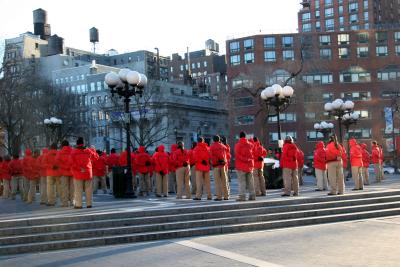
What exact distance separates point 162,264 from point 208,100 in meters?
87.1

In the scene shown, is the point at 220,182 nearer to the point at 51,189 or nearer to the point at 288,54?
the point at 51,189

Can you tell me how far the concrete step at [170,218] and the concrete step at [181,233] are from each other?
57cm

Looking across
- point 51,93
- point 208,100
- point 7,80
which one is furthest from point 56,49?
point 7,80

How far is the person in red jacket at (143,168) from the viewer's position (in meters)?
20.7

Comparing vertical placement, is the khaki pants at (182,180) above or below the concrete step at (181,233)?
above

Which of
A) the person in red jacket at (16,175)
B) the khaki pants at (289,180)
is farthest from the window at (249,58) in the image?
the khaki pants at (289,180)

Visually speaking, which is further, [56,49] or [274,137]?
[56,49]

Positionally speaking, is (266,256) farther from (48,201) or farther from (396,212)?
(48,201)

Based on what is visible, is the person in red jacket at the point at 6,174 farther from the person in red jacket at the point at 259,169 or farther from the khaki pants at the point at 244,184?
the khaki pants at the point at 244,184

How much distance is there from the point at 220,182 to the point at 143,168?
15.6 ft

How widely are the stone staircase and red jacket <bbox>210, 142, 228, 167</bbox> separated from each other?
82.0 inches

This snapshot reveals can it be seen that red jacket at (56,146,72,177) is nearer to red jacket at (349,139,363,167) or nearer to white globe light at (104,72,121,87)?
white globe light at (104,72,121,87)

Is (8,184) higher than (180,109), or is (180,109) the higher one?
(180,109)

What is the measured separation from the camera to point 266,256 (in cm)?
990
